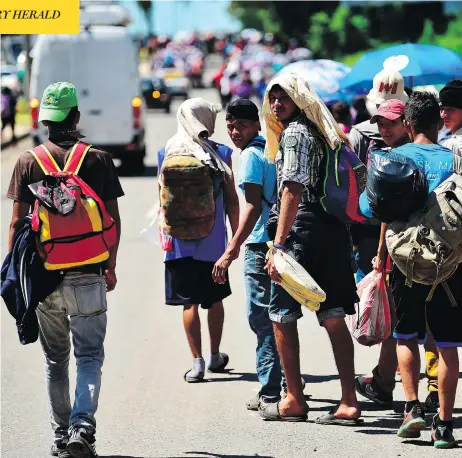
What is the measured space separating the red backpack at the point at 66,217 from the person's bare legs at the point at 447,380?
5.94ft

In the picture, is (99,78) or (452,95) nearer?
(452,95)

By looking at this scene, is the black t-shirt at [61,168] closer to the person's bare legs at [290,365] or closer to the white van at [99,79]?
the person's bare legs at [290,365]

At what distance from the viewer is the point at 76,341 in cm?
635

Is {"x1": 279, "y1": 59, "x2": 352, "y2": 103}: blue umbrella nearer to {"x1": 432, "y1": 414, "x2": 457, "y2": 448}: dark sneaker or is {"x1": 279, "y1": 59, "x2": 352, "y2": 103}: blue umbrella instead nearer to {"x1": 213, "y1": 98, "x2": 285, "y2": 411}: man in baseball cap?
{"x1": 213, "y1": 98, "x2": 285, "y2": 411}: man in baseball cap

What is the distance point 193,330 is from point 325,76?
466cm

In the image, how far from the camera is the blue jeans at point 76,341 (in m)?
6.25

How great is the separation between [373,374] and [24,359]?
2693 mm

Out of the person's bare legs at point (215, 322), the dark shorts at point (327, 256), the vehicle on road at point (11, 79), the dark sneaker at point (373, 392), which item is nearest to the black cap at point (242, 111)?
the dark shorts at point (327, 256)

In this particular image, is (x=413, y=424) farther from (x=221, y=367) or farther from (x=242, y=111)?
(x=221, y=367)

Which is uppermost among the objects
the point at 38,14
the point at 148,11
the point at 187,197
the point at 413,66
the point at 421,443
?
the point at 148,11

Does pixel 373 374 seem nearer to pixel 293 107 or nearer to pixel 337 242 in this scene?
pixel 337 242

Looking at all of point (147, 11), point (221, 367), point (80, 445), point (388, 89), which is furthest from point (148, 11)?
point (80, 445)

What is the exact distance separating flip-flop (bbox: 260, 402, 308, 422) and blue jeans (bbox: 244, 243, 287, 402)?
15 cm

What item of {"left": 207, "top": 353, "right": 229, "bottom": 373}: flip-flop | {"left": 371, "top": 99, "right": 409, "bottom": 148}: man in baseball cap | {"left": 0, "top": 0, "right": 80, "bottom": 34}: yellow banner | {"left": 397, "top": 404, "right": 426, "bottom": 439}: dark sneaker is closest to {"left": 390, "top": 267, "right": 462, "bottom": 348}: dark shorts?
{"left": 397, "top": 404, "right": 426, "bottom": 439}: dark sneaker
